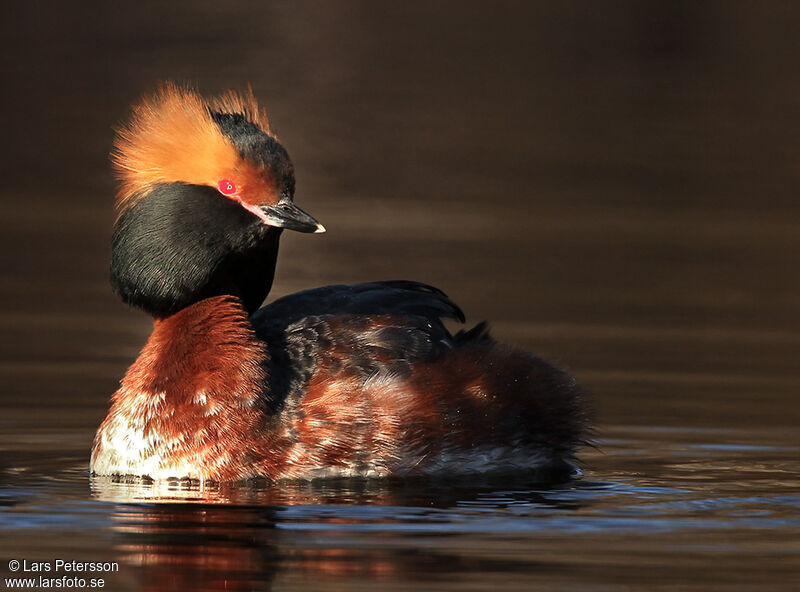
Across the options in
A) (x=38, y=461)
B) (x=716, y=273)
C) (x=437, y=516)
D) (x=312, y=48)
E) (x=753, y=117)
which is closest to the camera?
(x=437, y=516)

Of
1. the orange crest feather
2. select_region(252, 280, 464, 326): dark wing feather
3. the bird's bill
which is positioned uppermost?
the orange crest feather

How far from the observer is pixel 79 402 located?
13047 mm

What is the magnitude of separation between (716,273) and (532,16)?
1998 centimetres

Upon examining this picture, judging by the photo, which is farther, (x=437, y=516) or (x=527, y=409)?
(x=527, y=409)

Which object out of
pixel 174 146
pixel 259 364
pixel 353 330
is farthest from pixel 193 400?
pixel 174 146

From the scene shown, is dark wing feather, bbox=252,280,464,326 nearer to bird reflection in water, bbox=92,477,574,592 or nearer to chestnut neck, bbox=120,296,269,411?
chestnut neck, bbox=120,296,269,411

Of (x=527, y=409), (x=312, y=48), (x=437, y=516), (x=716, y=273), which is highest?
(x=312, y=48)

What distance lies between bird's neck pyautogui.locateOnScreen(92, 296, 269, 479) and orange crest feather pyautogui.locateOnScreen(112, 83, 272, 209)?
776mm

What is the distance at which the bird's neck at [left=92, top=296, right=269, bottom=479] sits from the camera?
1070 cm

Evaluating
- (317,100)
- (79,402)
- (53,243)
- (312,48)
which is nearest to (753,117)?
(317,100)

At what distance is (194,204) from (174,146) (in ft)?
1.19

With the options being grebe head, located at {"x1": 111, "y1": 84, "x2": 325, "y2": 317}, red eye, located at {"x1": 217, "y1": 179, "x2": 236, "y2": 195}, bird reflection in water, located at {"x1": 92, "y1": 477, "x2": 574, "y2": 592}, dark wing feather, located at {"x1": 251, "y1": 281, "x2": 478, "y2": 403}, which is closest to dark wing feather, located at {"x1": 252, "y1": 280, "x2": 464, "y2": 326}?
dark wing feather, located at {"x1": 251, "y1": 281, "x2": 478, "y2": 403}

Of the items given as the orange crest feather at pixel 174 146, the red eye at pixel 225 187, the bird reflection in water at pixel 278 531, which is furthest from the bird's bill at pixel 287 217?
the bird reflection in water at pixel 278 531

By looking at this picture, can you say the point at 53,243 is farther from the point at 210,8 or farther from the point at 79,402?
the point at 210,8
